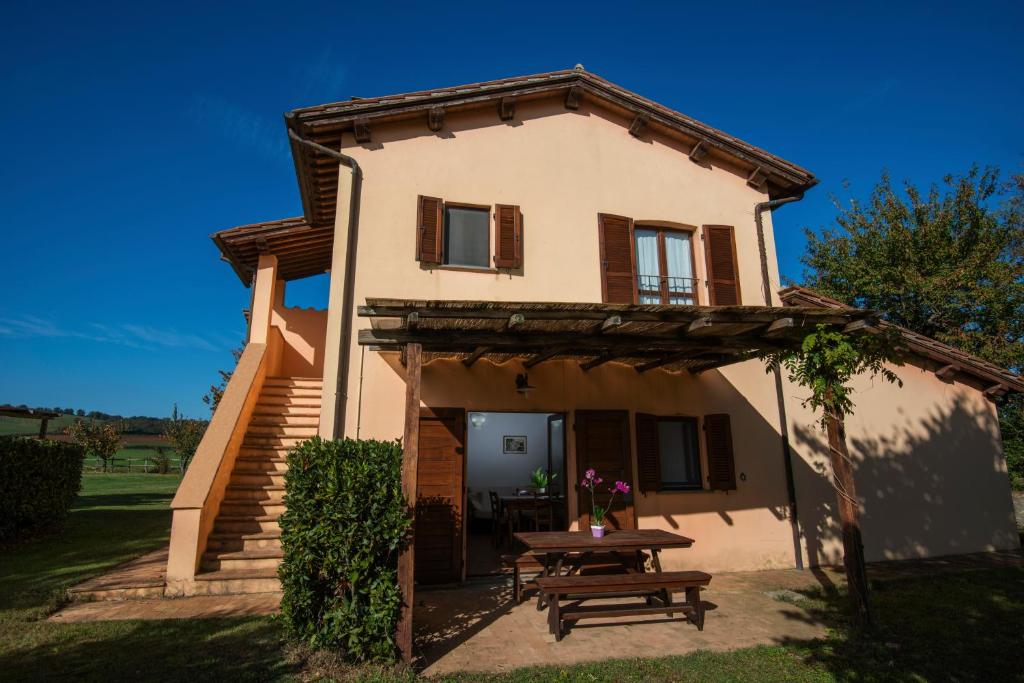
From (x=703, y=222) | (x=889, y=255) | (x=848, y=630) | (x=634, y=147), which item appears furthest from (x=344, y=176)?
(x=889, y=255)

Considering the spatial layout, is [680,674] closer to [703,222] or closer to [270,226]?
[703,222]

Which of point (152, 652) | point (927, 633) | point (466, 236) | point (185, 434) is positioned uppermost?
point (466, 236)

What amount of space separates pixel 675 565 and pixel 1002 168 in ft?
62.0

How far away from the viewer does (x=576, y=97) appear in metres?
9.15

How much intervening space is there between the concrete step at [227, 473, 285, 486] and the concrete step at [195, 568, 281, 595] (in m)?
1.68

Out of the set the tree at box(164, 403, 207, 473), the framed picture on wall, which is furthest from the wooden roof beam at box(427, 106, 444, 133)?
the tree at box(164, 403, 207, 473)

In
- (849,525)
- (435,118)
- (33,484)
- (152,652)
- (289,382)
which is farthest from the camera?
(289,382)

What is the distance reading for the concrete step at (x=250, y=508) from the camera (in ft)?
25.4

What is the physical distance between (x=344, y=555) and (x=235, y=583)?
3193mm

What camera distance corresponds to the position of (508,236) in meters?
8.13

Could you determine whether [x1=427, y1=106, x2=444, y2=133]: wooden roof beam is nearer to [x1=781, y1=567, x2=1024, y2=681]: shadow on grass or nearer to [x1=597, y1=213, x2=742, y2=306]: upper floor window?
[x1=597, y1=213, x2=742, y2=306]: upper floor window

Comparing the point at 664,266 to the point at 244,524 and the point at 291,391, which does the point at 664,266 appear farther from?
the point at 244,524

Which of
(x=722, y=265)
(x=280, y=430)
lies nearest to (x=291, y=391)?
(x=280, y=430)

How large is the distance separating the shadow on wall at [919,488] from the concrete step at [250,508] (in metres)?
8.62
